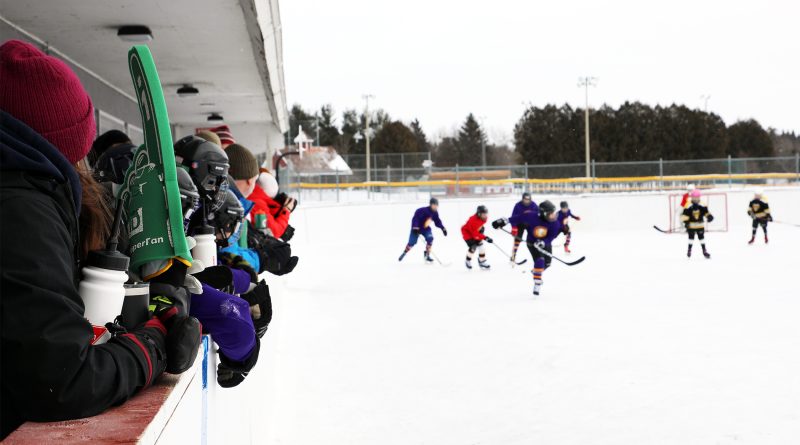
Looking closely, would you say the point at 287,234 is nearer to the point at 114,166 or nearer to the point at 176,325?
the point at 114,166

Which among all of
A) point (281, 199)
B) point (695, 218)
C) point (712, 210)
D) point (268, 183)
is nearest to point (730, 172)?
point (712, 210)

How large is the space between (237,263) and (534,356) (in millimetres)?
3422

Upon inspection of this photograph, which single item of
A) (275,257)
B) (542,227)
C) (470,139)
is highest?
(470,139)

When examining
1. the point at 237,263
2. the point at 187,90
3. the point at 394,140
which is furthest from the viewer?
the point at 394,140

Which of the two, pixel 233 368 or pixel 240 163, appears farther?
pixel 240 163

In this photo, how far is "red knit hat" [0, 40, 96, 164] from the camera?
3.69 feet

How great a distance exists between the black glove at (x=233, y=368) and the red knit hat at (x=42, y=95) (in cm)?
87

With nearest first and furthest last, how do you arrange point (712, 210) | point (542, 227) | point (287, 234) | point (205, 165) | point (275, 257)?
point (205, 165), point (275, 257), point (287, 234), point (542, 227), point (712, 210)

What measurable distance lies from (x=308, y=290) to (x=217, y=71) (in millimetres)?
3430

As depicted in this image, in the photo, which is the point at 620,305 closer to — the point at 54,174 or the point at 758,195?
the point at 54,174

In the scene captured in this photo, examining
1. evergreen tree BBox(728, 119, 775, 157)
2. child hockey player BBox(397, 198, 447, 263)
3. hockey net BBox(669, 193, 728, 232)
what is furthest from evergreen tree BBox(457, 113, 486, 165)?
child hockey player BBox(397, 198, 447, 263)

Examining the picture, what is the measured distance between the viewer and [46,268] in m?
0.98

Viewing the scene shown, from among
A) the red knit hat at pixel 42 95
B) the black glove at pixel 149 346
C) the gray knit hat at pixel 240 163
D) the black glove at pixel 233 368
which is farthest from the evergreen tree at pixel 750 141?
the red knit hat at pixel 42 95

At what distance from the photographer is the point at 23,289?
950 mm
